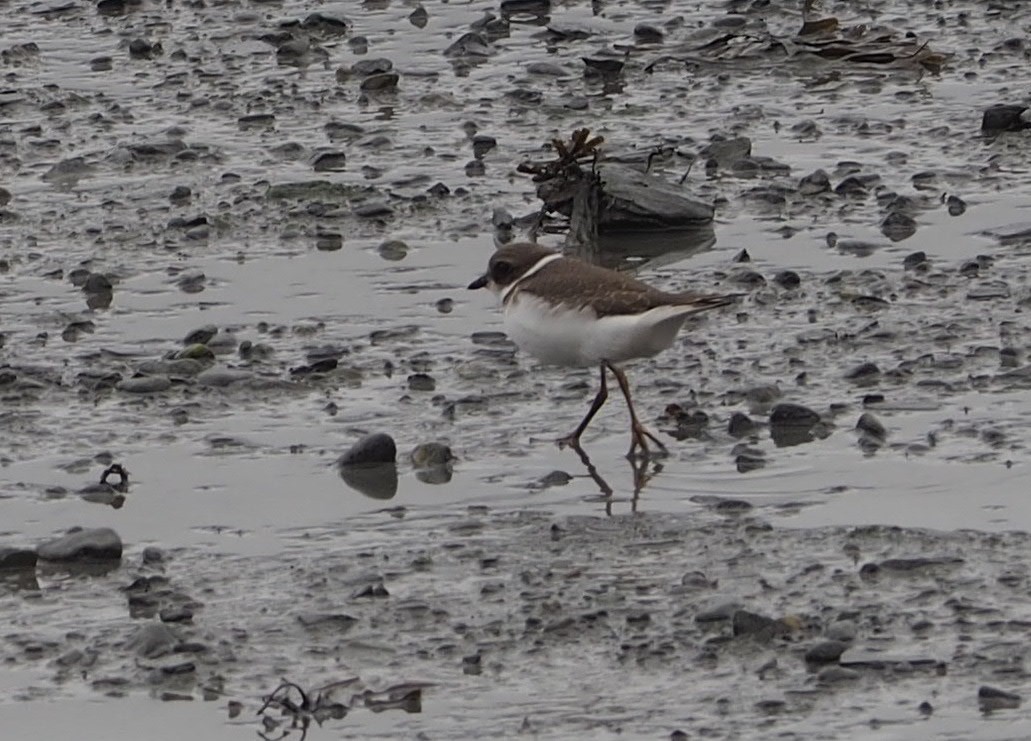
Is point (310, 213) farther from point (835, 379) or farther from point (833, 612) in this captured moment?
point (833, 612)

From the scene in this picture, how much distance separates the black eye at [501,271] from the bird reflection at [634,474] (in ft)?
2.90

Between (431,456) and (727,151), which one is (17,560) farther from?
(727,151)

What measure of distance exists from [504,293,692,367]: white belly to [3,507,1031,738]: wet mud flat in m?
0.79

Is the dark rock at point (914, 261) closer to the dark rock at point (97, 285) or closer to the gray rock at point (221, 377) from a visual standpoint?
the gray rock at point (221, 377)

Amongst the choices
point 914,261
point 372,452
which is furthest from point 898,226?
point 372,452

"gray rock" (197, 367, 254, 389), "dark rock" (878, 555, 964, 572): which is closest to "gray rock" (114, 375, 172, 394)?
"gray rock" (197, 367, 254, 389)

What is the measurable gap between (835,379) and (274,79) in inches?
234

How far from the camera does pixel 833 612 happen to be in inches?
299

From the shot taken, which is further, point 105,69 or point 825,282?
point 105,69

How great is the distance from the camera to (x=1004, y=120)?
517 inches

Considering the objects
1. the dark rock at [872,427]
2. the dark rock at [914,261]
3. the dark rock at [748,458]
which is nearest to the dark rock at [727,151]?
the dark rock at [914,261]

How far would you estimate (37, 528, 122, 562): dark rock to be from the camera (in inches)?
328

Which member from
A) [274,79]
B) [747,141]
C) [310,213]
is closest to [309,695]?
[310,213]

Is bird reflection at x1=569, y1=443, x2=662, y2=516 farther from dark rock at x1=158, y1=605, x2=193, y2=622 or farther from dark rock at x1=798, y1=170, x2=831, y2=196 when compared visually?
dark rock at x1=798, y1=170, x2=831, y2=196
